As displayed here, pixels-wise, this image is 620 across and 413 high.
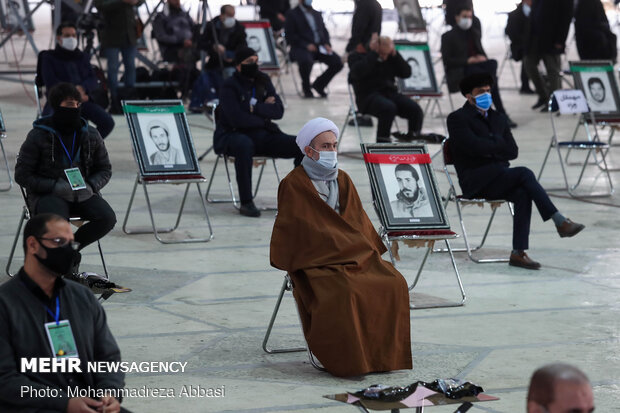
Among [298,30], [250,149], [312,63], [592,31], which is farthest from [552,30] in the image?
[250,149]

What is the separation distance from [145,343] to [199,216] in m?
3.75

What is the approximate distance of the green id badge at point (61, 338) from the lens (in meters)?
4.21

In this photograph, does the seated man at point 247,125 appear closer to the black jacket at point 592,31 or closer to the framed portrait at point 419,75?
the framed portrait at point 419,75

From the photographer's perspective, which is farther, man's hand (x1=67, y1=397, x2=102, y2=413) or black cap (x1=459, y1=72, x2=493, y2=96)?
black cap (x1=459, y1=72, x2=493, y2=96)

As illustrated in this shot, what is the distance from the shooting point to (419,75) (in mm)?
14344

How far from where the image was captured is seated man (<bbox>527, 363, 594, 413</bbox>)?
3293 millimetres

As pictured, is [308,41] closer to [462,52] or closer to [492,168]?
[462,52]

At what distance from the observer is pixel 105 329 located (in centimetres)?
438

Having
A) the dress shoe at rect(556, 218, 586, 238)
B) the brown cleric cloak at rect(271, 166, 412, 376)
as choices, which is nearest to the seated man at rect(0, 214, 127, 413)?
the brown cleric cloak at rect(271, 166, 412, 376)

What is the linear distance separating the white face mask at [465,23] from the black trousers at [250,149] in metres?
5.24

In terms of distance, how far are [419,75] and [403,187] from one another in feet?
22.2

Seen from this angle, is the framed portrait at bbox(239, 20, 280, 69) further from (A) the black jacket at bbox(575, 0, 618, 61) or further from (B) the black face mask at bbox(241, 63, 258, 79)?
(B) the black face mask at bbox(241, 63, 258, 79)

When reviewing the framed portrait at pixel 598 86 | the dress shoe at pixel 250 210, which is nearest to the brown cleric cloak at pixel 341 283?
the dress shoe at pixel 250 210

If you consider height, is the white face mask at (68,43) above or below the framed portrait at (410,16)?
above
